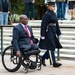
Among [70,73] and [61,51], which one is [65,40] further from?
[70,73]

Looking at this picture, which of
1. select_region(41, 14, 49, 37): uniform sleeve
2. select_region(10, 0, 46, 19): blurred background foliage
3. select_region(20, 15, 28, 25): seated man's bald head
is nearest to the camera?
select_region(20, 15, 28, 25): seated man's bald head

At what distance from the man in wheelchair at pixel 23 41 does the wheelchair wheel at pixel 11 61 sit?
22 centimetres

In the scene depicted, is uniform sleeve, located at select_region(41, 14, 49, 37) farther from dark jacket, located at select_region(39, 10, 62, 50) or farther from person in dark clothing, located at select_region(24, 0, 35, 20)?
person in dark clothing, located at select_region(24, 0, 35, 20)

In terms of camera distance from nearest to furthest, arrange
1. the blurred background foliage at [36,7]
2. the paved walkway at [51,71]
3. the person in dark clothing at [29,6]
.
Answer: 1. the paved walkway at [51,71]
2. the person in dark clothing at [29,6]
3. the blurred background foliage at [36,7]

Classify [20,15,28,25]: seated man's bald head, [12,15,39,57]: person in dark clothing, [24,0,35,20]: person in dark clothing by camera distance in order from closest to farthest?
[12,15,39,57]: person in dark clothing, [20,15,28,25]: seated man's bald head, [24,0,35,20]: person in dark clothing

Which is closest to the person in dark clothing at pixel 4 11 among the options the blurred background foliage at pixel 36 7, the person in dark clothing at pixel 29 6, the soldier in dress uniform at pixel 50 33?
the person in dark clothing at pixel 29 6

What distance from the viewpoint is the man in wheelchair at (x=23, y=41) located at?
930cm

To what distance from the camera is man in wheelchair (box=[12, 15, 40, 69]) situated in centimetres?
930

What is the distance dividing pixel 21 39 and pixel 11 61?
0.70 metres

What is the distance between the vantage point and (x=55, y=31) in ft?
33.7

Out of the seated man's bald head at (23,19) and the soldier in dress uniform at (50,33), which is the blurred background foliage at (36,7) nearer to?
the soldier in dress uniform at (50,33)

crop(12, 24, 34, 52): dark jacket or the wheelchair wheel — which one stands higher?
crop(12, 24, 34, 52): dark jacket

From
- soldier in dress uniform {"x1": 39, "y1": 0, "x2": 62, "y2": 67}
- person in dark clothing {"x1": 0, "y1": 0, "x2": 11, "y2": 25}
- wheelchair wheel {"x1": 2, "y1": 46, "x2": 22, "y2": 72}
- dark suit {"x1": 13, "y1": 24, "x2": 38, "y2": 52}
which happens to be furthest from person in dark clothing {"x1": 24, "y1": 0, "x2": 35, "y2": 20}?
dark suit {"x1": 13, "y1": 24, "x2": 38, "y2": 52}

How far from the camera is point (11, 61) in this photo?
9750 millimetres
